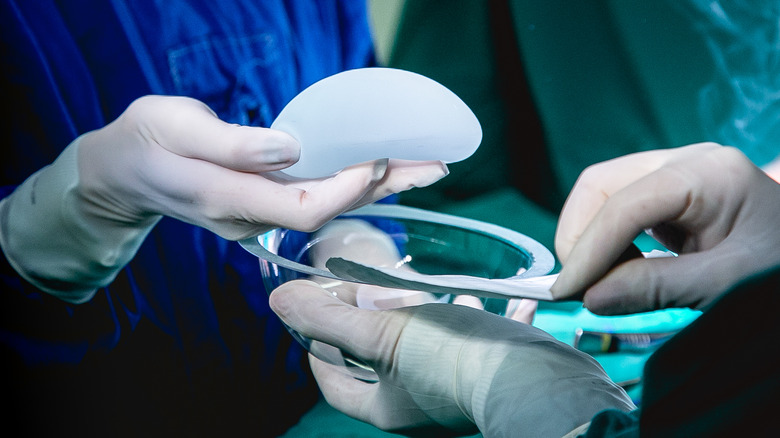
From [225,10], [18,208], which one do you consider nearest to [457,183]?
[225,10]

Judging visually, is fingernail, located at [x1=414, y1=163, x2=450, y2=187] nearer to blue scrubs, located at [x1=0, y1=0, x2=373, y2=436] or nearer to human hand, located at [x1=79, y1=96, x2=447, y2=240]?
human hand, located at [x1=79, y1=96, x2=447, y2=240]

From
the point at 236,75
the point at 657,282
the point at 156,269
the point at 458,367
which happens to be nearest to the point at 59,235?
the point at 156,269

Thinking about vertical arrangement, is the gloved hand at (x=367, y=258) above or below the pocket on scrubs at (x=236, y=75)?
below

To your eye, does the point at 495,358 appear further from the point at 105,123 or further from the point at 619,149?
the point at 619,149

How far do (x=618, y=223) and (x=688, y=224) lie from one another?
0.17 feet

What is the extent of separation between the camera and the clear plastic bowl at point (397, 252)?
0.42 meters

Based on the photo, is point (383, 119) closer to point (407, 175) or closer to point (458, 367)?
point (407, 175)

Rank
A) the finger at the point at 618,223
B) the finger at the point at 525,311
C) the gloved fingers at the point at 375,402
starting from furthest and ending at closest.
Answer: the finger at the point at 525,311 → the gloved fingers at the point at 375,402 → the finger at the point at 618,223

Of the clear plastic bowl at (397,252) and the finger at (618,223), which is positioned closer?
the finger at (618,223)

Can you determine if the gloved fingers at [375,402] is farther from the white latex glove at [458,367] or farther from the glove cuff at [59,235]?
the glove cuff at [59,235]

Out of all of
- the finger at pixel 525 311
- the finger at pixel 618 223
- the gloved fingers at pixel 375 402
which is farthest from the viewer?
the finger at pixel 525 311

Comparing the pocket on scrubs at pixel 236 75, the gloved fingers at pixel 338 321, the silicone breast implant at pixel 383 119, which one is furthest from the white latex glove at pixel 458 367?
the pocket on scrubs at pixel 236 75

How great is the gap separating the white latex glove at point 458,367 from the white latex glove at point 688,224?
6cm

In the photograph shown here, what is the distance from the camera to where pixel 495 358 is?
37cm
